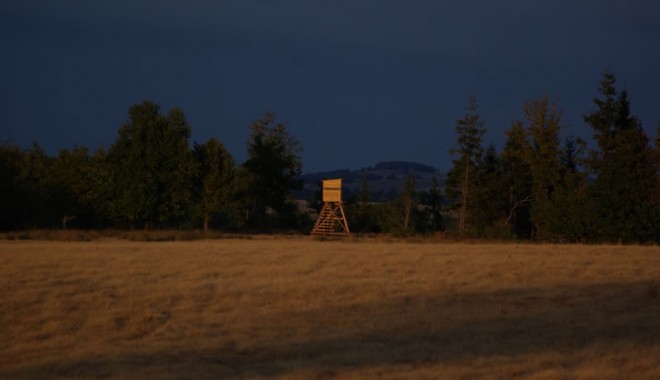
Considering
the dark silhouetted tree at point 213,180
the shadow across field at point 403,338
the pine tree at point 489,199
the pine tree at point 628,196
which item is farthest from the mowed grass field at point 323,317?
the pine tree at point 489,199

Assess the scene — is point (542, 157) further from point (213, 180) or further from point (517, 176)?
point (213, 180)

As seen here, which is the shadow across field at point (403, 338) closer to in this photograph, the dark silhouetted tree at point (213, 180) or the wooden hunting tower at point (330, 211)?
the wooden hunting tower at point (330, 211)

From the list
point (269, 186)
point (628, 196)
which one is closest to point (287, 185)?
point (269, 186)

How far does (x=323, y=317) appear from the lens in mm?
17750

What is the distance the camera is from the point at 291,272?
25547 mm

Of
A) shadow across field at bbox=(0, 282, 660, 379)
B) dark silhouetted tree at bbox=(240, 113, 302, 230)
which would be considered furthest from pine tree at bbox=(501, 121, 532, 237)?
shadow across field at bbox=(0, 282, 660, 379)

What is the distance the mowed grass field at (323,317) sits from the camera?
12.7 meters

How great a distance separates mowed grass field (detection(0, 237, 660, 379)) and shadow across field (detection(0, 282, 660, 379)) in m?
0.05

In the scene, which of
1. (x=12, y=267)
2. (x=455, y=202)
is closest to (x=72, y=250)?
(x=12, y=267)

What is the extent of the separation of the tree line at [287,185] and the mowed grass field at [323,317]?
16.1 m

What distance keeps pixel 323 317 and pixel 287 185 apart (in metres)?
46.0

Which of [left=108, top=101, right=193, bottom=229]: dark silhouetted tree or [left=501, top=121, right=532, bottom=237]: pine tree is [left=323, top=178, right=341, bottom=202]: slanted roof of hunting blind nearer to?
[left=108, top=101, right=193, bottom=229]: dark silhouetted tree

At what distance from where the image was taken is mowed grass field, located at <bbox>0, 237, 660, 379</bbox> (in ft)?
41.7

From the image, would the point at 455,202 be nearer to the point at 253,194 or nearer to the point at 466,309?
the point at 253,194
